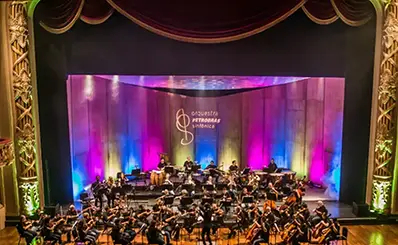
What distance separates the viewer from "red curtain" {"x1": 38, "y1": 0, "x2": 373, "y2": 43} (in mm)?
11523

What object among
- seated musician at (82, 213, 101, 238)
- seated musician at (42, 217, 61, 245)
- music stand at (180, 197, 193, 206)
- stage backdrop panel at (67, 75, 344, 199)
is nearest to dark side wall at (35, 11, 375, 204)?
stage backdrop panel at (67, 75, 344, 199)

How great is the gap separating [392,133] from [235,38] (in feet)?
16.4

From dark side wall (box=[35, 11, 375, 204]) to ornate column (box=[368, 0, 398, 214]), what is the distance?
0.74m

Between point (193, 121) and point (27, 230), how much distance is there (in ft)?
23.9

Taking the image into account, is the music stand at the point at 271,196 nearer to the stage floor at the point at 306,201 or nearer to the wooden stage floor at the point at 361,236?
the wooden stage floor at the point at 361,236

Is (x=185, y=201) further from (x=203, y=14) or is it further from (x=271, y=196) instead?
(x=203, y=14)

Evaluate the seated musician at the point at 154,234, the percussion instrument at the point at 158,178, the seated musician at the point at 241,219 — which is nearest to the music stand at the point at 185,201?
the seated musician at the point at 241,219

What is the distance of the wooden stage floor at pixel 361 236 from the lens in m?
10.5

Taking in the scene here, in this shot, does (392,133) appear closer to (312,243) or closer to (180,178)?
(312,243)

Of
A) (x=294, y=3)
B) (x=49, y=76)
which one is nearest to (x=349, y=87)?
(x=294, y=3)

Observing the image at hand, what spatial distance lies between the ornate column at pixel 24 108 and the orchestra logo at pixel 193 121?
5214 mm

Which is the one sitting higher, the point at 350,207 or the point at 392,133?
the point at 392,133

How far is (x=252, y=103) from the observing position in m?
15.3

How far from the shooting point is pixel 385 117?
11.7m
